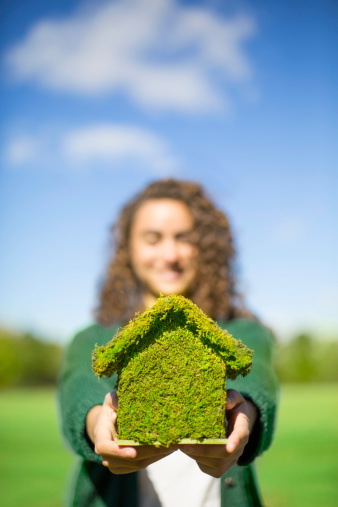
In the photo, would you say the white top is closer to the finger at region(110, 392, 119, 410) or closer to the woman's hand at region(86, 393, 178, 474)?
the woman's hand at region(86, 393, 178, 474)

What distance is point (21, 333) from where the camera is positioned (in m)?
78.4

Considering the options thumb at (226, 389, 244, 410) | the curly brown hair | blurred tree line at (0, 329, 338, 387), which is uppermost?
the curly brown hair

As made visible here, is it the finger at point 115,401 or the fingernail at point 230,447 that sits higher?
the finger at point 115,401

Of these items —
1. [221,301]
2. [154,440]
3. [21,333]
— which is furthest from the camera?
[21,333]

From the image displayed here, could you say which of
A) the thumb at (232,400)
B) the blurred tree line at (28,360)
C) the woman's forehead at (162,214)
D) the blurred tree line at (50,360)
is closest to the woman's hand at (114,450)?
the thumb at (232,400)

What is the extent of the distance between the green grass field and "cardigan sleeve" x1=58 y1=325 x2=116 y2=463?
33.4 ft

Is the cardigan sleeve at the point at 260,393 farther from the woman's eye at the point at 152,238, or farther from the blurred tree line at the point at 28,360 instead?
the blurred tree line at the point at 28,360

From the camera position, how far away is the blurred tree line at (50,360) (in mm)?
74875

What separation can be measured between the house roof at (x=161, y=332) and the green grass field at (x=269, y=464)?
11.6m

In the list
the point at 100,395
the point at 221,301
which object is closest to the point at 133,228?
the point at 221,301

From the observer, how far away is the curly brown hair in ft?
16.2

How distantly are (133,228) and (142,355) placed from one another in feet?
Result: 8.43

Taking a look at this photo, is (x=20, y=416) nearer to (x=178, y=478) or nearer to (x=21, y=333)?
(x=178, y=478)

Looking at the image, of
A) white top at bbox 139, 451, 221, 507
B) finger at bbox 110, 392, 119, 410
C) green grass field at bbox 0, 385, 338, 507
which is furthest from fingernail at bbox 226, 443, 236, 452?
green grass field at bbox 0, 385, 338, 507
